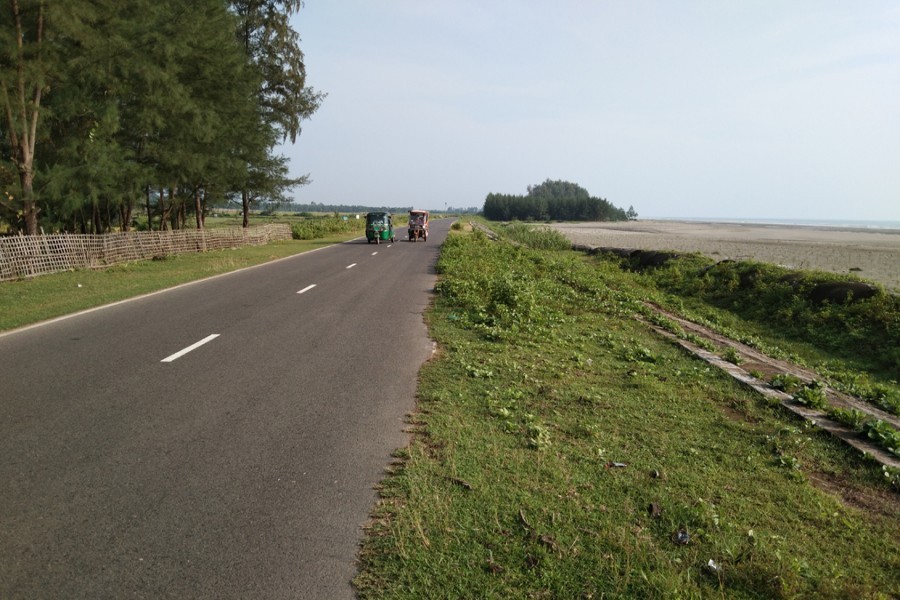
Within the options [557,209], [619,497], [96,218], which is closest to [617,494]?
[619,497]

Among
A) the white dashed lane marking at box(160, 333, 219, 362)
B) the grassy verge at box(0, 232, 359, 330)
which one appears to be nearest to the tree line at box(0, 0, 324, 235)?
the grassy verge at box(0, 232, 359, 330)

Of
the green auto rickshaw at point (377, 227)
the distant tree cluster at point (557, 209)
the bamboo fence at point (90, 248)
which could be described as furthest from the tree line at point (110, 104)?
the distant tree cluster at point (557, 209)

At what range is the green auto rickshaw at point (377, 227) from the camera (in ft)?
129

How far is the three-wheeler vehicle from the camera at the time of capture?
1700 inches

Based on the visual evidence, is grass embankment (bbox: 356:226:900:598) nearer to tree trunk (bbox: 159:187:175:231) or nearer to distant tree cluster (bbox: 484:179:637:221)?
tree trunk (bbox: 159:187:175:231)

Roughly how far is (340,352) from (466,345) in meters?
2.09

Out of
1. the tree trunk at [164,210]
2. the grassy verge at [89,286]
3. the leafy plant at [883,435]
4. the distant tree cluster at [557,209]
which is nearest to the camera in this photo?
the leafy plant at [883,435]

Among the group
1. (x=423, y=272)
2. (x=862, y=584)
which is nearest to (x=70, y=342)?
(x=862, y=584)

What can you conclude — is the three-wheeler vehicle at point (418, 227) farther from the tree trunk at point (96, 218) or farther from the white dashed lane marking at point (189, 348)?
the white dashed lane marking at point (189, 348)

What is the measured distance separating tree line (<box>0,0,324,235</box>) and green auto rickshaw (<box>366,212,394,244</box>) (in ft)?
32.8

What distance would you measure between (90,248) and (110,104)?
234 inches

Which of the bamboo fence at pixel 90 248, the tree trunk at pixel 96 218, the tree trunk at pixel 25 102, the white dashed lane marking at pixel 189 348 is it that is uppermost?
the tree trunk at pixel 25 102

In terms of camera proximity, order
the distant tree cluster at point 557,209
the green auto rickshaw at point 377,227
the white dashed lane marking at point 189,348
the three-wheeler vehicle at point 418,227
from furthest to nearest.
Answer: the distant tree cluster at point 557,209 < the three-wheeler vehicle at point 418,227 < the green auto rickshaw at point 377,227 < the white dashed lane marking at point 189,348

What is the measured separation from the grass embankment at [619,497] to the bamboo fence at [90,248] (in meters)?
17.0
